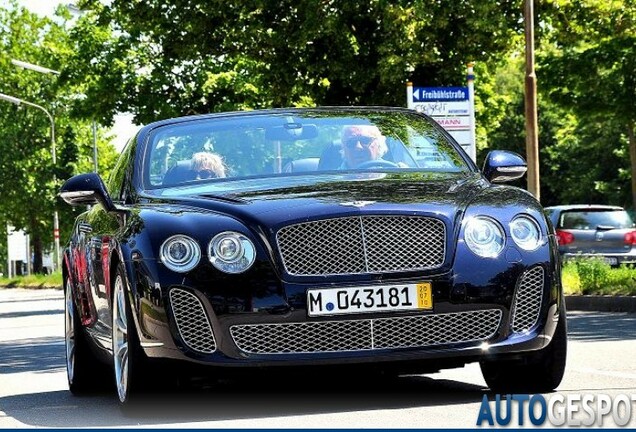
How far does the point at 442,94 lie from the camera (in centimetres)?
2573

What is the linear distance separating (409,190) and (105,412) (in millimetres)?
1970

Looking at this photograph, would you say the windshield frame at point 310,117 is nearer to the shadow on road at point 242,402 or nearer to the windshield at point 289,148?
the windshield at point 289,148

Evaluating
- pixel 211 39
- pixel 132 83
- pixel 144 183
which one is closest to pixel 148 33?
pixel 211 39

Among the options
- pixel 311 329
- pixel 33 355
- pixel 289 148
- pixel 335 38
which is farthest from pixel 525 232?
pixel 335 38

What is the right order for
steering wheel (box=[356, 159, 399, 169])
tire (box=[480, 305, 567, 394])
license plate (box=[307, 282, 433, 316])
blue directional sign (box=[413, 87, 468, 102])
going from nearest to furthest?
license plate (box=[307, 282, 433, 316]) → tire (box=[480, 305, 567, 394]) → steering wheel (box=[356, 159, 399, 169]) → blue directional sign (box=[413, 87, 468, 102])

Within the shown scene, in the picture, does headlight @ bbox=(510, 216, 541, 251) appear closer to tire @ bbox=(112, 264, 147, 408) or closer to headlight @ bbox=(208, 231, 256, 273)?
headlight @ bbox=(208, 231, 256, 273)

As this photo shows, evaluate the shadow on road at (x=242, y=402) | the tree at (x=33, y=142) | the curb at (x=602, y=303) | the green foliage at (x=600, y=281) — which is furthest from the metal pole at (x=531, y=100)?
the tree at (x=33, y=142)

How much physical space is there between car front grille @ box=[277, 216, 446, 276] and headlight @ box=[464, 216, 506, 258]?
0.14 meters

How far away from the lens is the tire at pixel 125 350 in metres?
8.41

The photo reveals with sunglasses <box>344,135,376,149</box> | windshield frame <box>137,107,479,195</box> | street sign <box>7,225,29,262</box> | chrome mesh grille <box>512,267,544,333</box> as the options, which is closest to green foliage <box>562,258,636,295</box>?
windshield frame <box>137,107,479,195</box>

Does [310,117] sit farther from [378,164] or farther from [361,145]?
[378,164]

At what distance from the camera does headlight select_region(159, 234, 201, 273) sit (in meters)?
8.16

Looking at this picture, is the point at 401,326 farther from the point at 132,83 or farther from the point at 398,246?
the point at 132,83

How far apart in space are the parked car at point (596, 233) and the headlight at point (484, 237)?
75.3 ft
